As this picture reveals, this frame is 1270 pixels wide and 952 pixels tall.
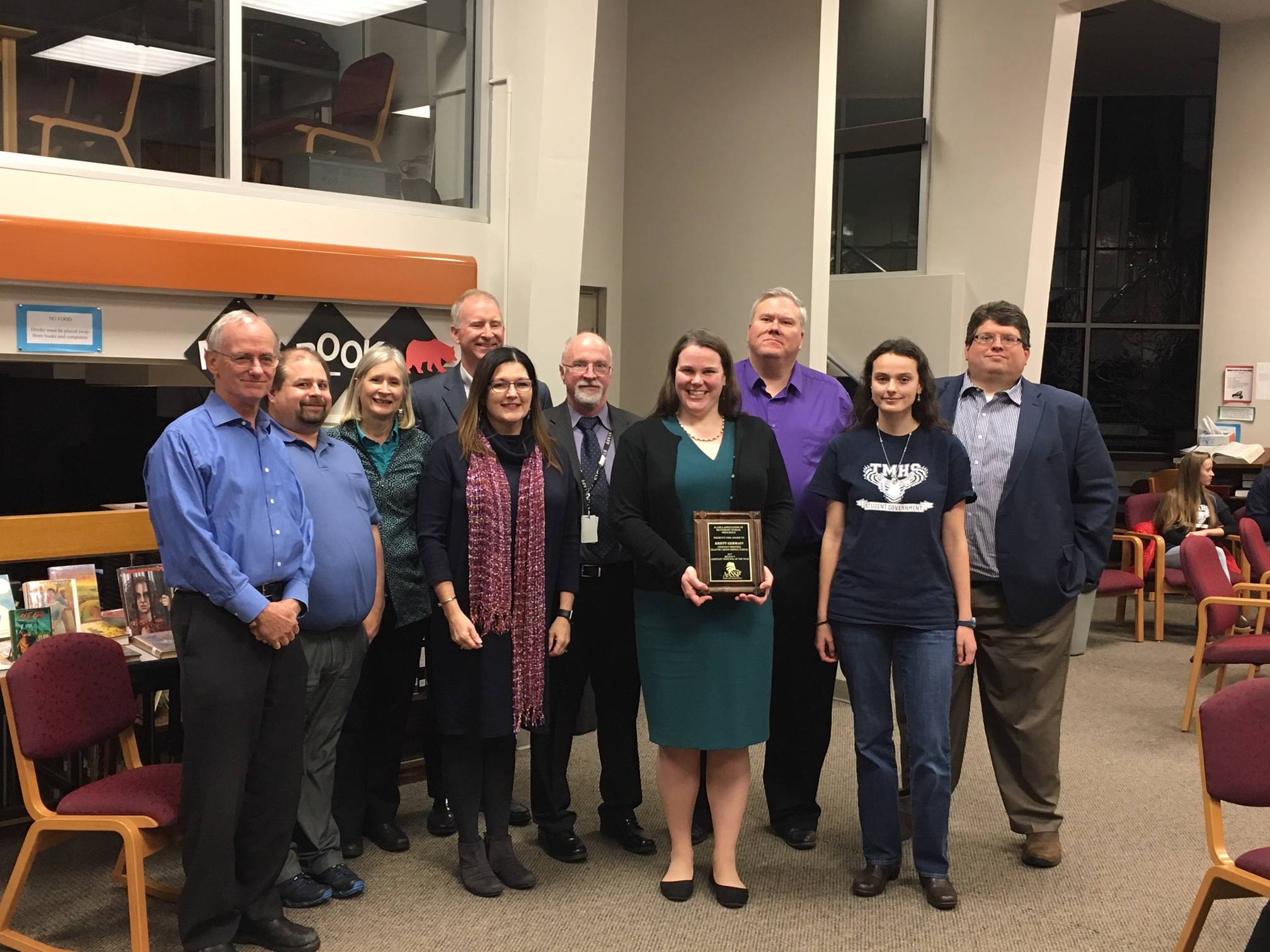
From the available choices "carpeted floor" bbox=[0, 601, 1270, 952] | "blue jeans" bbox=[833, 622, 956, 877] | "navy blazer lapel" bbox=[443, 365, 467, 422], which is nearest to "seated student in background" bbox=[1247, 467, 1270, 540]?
"carpeted floor" bbox=[0, 601, 1270, 952]

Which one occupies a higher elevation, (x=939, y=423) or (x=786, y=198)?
(x=786, y=198)

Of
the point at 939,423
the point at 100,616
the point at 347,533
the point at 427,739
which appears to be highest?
the point at 939,423

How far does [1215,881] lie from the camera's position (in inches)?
106

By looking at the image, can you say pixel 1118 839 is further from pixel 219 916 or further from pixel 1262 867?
pixel 219 916

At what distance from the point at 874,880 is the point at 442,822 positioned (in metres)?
1.45

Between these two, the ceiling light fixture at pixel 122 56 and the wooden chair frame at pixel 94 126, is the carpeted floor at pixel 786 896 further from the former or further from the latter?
the ceiling light fixture at pixel 122 56

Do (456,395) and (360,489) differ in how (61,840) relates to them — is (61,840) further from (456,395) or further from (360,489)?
(456,395)

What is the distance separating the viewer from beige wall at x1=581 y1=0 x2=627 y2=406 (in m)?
6.54

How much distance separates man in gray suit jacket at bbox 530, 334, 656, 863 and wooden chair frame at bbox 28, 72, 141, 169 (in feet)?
6.33

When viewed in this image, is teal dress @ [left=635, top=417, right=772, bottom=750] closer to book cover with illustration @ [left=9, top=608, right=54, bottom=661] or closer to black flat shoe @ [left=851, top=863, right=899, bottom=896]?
Answer: black flat shoe @ [left=851, top=863, right=899, bottom=896]

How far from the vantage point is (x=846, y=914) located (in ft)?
11.0

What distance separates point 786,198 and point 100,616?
12.6ft

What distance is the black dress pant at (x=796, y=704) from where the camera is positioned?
376cm

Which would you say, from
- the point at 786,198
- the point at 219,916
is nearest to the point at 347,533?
the point at 219,916
